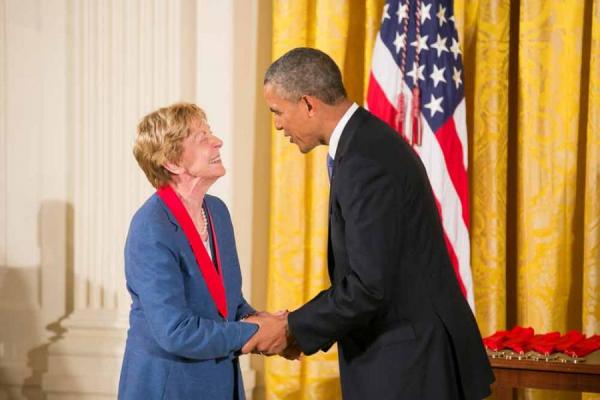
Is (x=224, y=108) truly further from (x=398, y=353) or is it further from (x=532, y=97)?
(x=398, y=353)

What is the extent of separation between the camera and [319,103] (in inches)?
107

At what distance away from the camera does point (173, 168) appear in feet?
9.49

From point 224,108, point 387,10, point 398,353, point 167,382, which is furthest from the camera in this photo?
point 224,108

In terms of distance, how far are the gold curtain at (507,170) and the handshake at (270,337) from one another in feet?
6.57

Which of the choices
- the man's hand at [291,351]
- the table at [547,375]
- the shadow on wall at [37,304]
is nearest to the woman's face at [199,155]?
the man's hand at [291,351]

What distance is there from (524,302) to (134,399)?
2.77 m

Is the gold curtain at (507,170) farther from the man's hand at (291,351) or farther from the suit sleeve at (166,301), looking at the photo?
the suit sleeve at (166,301)

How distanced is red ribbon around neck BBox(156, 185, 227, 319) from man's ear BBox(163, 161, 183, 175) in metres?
0.06

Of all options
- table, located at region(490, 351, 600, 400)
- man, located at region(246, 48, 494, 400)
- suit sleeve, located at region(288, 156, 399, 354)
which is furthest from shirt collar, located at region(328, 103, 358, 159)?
table, located at region(490, 351, 600, 400)

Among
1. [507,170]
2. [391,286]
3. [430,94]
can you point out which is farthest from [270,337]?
[507,170]

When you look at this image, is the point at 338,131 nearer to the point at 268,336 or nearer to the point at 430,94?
the point at 268,336

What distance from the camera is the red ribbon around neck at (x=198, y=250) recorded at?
278 cm

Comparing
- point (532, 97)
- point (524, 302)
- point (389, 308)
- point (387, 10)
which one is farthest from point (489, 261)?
point (389, 308)

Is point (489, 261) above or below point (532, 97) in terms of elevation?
below
